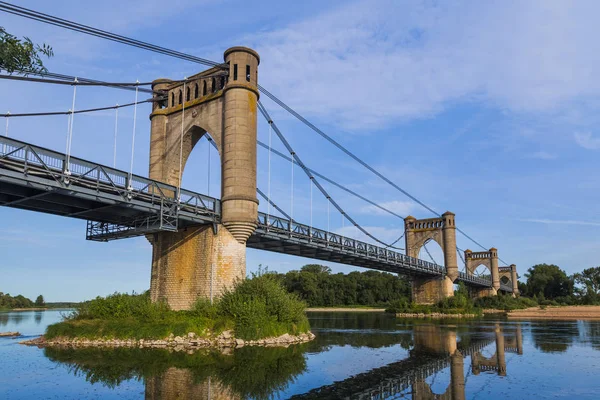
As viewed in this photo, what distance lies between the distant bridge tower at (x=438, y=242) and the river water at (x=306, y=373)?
45895mm

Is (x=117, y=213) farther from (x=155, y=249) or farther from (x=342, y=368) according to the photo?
(x=342, y=368)

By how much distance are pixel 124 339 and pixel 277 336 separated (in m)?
7.89

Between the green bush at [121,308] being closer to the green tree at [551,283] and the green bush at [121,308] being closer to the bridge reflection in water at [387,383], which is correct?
the bridge reflection in water at [387,383]

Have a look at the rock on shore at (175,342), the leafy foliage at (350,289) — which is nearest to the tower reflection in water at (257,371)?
the rock on shore at (175,342)

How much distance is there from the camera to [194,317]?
81.7ft

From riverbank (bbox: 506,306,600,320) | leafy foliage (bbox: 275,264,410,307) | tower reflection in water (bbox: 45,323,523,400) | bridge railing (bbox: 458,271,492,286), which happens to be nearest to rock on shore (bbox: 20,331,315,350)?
tower reflection in water (bbox: 45,323,523,400)

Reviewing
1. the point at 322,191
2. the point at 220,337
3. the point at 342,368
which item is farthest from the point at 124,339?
the point at 322,191

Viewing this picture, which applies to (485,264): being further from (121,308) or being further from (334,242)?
(121,308)

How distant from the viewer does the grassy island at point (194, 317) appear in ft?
78.7

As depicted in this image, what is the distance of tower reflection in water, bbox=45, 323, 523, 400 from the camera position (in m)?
13.4

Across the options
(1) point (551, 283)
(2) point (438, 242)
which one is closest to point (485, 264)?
(1) point (551, 283)

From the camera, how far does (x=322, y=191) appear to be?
159 ft

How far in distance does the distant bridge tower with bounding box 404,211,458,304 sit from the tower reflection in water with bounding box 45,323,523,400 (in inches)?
1838

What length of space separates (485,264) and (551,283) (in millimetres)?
19570
